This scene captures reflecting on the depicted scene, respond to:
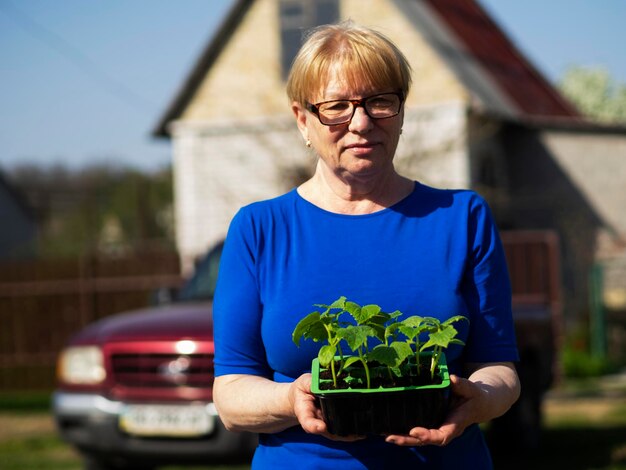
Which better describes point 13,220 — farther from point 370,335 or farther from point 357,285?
point 370,335

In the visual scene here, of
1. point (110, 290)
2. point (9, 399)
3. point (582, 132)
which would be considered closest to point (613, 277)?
point (582, 132)

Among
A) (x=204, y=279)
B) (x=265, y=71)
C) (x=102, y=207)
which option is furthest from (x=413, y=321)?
(x=102, y=207)

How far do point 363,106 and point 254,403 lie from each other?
70 cm

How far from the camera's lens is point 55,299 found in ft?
58.5

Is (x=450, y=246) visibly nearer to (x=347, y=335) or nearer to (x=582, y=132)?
(x=347, y=335)

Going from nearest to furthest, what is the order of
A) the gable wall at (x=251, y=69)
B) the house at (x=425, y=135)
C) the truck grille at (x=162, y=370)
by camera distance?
the truck grille at (x=162, y=370)
the house at (x=425, y=135)
the gable wall at (x=251, y=69)

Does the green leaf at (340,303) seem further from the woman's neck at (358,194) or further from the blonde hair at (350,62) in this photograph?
the blonde hair at (350,62)

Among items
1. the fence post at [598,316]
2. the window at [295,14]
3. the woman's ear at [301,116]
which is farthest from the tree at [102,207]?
the woman's ear at [301,116]

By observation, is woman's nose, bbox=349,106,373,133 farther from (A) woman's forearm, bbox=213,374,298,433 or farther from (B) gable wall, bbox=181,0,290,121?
(B) gable wall, bbox=181,0,290,121

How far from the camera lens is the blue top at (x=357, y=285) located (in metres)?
2.39

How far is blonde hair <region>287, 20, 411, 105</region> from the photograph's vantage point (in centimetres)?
243

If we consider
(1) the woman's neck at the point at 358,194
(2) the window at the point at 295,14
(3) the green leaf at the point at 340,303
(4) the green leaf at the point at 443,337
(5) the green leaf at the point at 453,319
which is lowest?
(4) the green leaf at the point at 443,337

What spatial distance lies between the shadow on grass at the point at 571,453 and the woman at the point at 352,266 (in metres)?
6.01

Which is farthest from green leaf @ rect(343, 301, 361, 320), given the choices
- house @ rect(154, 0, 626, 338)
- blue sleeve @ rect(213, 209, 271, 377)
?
house @ rect(154, 0, 626, 338)
